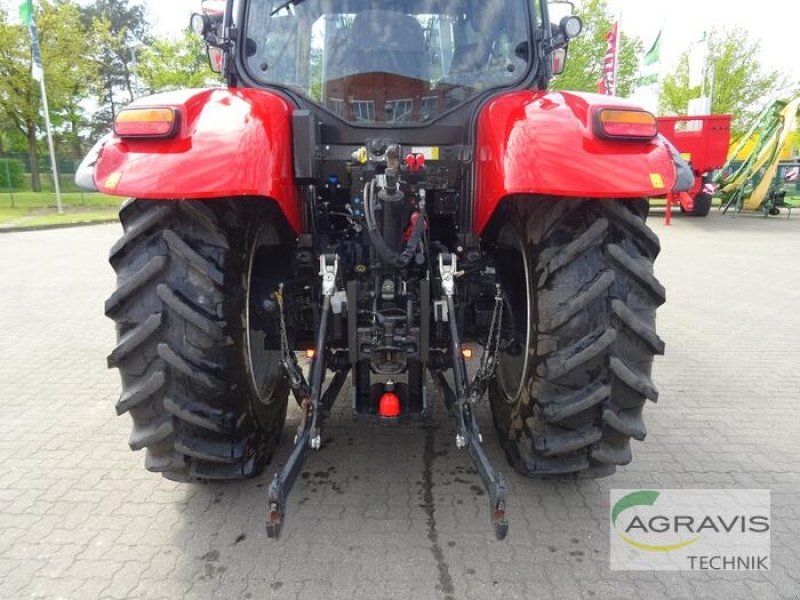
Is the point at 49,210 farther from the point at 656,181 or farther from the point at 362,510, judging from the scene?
the point at 656,181

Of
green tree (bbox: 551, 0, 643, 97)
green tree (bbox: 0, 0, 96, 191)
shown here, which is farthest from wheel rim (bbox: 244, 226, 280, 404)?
green tree (bbox: 0, 0, 96, 191)

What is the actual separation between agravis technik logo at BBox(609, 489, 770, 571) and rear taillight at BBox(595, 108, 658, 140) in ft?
5.51

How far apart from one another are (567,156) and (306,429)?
4.70 ft

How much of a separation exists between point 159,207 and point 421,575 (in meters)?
1.77

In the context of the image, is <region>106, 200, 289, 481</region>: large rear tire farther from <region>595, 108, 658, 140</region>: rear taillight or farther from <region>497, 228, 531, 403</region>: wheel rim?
<region>595, 108, 658, 140</region>: rear taillight

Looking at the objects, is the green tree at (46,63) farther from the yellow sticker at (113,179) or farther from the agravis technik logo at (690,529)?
the agravis technik logo at (690,529)

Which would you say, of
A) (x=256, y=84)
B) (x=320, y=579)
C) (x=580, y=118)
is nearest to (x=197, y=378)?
(x=320, y=579)

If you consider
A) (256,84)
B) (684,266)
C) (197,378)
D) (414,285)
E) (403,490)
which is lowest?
(684,266)

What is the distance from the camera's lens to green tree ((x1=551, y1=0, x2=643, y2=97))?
25.3 metres

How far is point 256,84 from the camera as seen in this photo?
306 cm

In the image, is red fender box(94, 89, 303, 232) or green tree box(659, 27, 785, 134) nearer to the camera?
red fender box(94, 89, 303, 232)

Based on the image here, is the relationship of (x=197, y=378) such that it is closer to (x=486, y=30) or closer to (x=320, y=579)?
(x=320, y=579)

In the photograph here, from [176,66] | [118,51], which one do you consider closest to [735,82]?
[176,66]

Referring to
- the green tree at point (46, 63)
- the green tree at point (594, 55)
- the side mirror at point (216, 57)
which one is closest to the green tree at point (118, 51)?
the green tree at point (46, 63)
